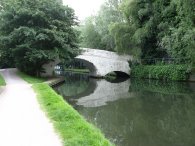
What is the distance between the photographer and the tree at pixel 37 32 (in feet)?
83.8

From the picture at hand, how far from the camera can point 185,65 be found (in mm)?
29781

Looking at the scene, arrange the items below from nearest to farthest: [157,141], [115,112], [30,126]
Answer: [30,126], [157,141], [115,112]

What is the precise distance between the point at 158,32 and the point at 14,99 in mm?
22208

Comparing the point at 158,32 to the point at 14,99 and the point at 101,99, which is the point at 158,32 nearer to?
the point at 101,99

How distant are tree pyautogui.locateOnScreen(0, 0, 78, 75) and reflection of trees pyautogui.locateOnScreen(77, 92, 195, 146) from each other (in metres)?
10.7

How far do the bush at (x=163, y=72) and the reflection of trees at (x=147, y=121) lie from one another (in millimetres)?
12610

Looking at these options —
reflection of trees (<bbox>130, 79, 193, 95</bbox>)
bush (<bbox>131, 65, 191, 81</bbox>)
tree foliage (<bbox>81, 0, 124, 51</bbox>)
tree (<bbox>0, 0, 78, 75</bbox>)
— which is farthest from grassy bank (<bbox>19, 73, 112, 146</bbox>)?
tree foliage (<bbox>81, 0, 124, 51</bbox>)

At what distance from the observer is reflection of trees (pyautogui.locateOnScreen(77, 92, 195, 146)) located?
9.27 metres

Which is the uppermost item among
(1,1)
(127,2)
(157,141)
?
(127,2)

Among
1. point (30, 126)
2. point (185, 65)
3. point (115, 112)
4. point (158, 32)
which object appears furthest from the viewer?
point (158, 32)

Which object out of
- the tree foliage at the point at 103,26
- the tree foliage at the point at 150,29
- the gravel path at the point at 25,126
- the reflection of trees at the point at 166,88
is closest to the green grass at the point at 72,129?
the gravel path at the point at 25,126

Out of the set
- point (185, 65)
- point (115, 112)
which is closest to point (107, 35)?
point (185, 65)

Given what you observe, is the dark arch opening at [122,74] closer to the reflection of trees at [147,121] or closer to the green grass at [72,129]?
the reflection of trees at [147,121]

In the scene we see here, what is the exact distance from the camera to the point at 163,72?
105 feet
